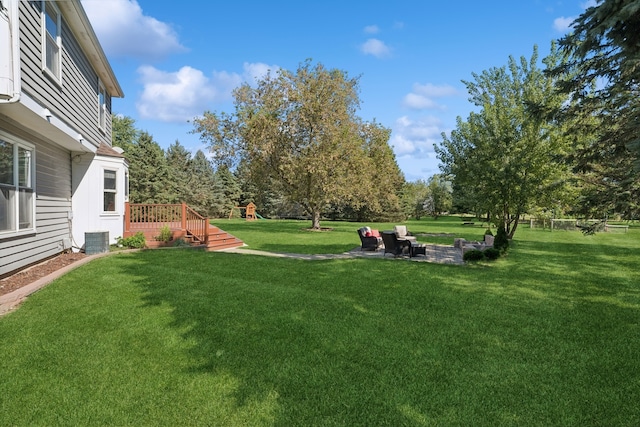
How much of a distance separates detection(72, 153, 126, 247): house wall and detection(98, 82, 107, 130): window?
102 inches

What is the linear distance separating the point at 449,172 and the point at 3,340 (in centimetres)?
1938

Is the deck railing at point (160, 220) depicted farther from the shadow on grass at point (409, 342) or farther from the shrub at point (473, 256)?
the shrub at point (473, 256)

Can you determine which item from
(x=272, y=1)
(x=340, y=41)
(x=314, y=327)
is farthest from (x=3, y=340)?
(x=340, y=41)

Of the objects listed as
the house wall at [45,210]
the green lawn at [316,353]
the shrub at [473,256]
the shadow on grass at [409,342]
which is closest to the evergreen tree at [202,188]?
the house wall at [45,210]

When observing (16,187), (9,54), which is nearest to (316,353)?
(9,54)

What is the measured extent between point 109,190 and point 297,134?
12.6 meters

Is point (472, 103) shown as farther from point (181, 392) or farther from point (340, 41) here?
point (181, 392)

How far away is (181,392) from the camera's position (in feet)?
10.3

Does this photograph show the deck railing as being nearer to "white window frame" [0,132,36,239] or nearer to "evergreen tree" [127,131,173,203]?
"white window frame" [0,132,36,239]

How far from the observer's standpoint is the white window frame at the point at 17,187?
22.3 ft

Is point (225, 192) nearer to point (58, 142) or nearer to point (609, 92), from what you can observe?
point (58, 142)

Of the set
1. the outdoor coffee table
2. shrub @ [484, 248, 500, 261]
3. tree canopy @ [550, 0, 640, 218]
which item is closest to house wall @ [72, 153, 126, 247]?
the outdoor coffee table

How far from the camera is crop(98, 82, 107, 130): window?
1304cm

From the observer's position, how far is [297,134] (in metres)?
22.2
